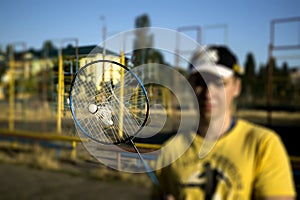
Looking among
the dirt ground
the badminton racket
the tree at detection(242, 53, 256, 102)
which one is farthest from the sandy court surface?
the tree at detection(242, 53, 256, 102)

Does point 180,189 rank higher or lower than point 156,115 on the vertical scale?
lower

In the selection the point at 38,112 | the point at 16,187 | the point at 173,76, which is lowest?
the point at 16,187

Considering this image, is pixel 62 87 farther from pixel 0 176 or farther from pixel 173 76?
pixel 0 176

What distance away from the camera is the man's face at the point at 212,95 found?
1247 millimetres

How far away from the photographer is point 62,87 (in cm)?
88

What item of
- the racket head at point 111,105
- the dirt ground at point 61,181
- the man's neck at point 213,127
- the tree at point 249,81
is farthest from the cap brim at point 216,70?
the tree at point 249,81

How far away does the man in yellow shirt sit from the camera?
1.18m

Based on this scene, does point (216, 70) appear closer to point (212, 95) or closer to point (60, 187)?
point (212, 95)

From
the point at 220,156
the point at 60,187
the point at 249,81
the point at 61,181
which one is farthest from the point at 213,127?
the point at 249,81

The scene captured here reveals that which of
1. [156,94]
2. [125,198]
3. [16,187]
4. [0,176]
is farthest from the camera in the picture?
[0,176]

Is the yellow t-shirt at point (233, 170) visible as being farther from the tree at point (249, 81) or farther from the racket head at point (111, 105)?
the tree at point (249, 81)

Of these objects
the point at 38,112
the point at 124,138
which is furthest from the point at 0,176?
the point at 124,138

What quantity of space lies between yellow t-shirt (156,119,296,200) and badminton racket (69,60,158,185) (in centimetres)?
41

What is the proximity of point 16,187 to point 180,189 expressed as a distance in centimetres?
476
